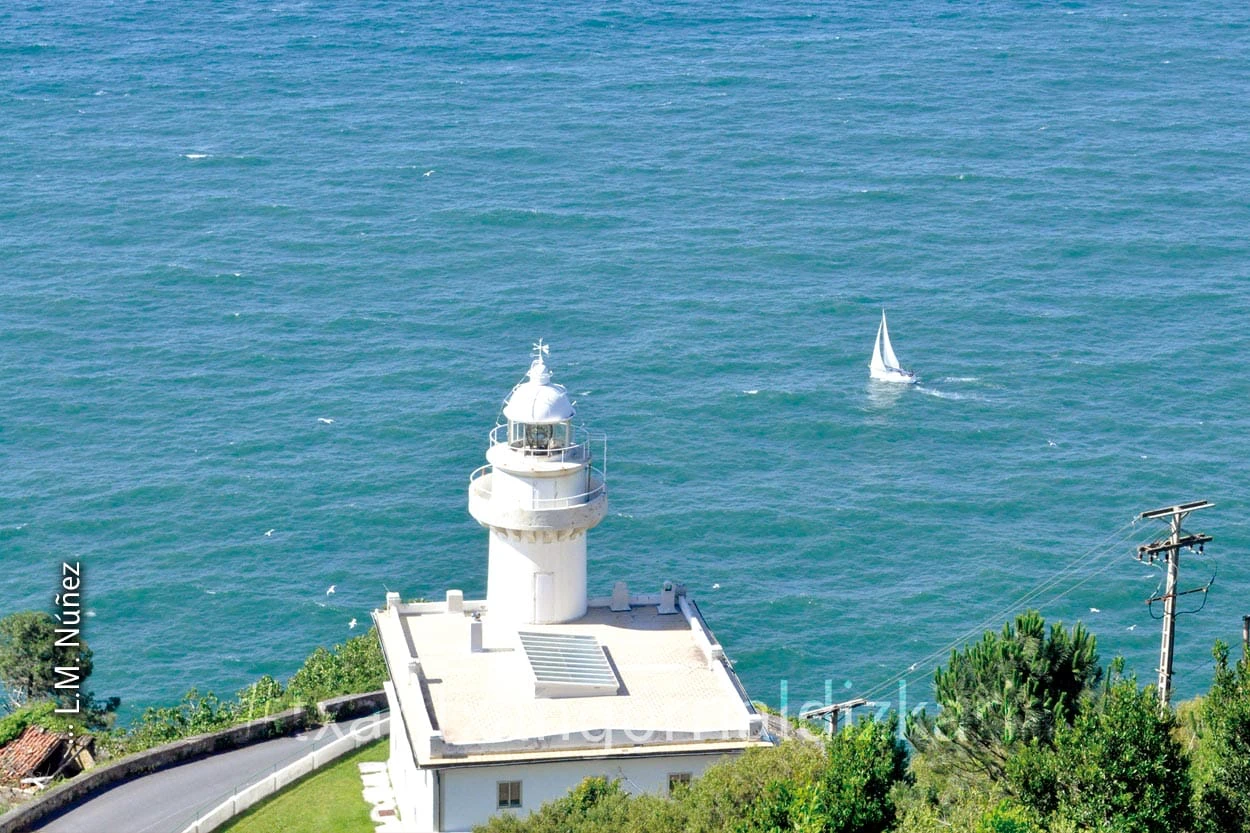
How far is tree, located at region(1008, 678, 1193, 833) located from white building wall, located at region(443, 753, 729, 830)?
34.7 feet

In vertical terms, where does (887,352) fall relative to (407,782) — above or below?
above

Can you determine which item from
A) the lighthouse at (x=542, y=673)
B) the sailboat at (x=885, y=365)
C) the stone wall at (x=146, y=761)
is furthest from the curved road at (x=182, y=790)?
the sailboat at (x=885, y=365)

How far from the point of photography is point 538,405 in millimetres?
55750

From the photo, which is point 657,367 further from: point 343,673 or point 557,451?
point 557,451

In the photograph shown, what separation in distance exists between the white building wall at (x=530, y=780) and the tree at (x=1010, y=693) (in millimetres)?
5992

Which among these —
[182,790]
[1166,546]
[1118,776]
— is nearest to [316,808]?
[182,790]

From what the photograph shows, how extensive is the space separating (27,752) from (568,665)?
1985 cm

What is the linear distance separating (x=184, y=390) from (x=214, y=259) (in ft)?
93.5

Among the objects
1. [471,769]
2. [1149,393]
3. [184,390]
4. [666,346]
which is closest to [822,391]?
[666,346]

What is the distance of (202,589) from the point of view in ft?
340

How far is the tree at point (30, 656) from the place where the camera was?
72.8m

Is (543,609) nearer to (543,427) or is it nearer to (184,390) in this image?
(543,427)

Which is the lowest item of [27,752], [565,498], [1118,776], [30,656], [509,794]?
[1118,776]

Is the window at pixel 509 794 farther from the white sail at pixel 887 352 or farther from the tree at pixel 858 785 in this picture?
the white sail at pixel 887 352
